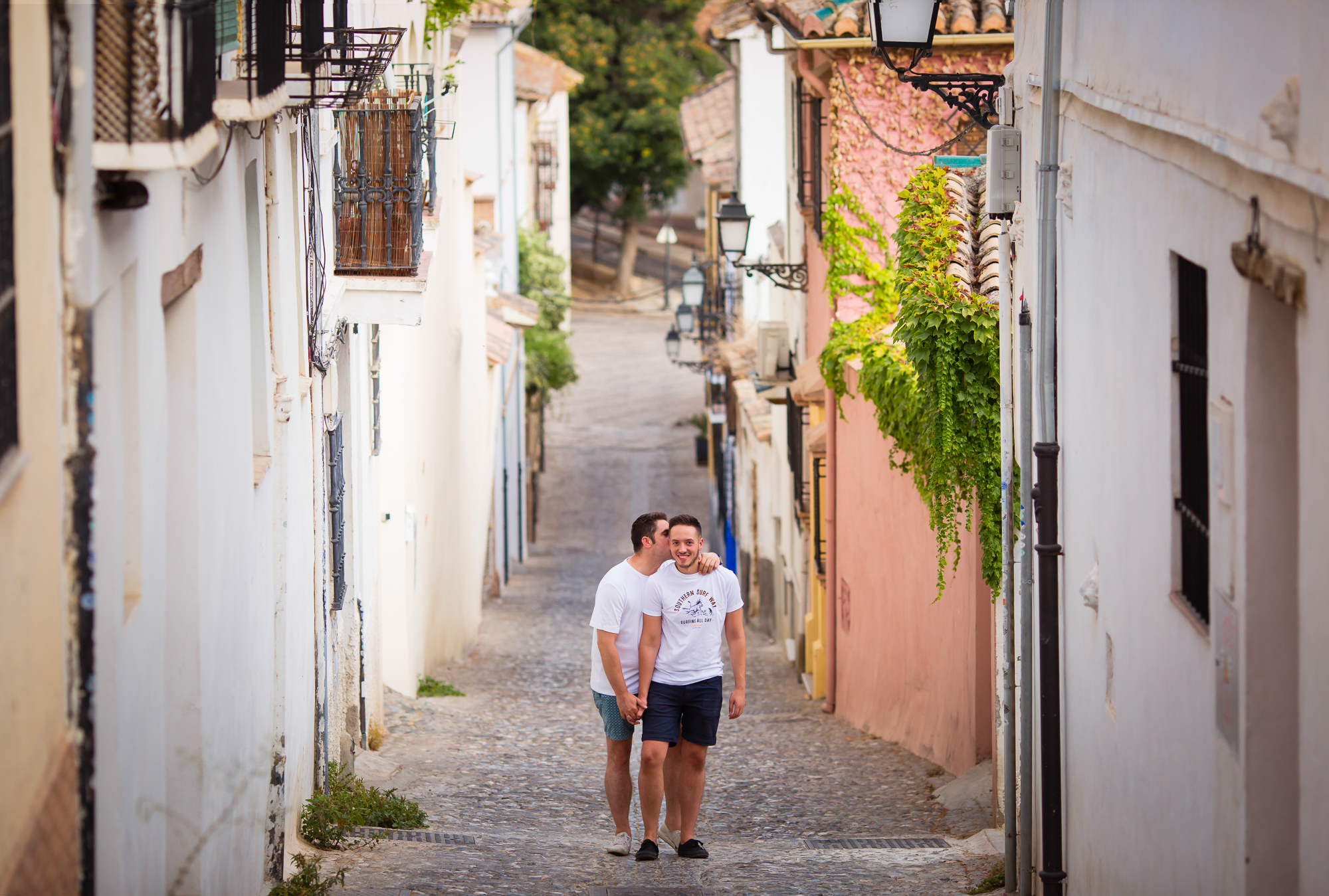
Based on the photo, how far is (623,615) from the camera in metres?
7.26

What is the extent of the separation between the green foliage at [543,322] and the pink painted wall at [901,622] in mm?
18911

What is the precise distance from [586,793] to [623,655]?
2895 mm

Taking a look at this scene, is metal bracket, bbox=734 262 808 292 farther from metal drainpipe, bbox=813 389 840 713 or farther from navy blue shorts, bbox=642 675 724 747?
navy blue shorts, bbox=642 675 724 747

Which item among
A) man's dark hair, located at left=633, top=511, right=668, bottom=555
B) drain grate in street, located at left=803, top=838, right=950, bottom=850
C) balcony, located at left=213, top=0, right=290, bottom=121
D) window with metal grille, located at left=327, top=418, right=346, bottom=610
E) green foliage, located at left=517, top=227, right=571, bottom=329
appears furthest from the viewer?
green foliage, located at left=517, top=227, right=571, bottom=329

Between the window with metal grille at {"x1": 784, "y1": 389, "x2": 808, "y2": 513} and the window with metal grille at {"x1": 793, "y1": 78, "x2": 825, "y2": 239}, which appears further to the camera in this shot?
the window with metal grille at {"x1": 784, "y1": 389, "x2": 808, "y2": 513}

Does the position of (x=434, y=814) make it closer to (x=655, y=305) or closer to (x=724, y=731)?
(x=724, y=731)

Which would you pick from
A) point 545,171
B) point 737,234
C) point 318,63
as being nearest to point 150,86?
point 318,63

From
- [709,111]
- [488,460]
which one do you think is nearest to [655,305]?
[709,111]

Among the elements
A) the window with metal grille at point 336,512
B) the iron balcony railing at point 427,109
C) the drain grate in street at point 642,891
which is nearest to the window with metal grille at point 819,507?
the iron balcony railing at point 427,109

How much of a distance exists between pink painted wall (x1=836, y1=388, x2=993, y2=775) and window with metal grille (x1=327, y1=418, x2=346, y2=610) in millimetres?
3951

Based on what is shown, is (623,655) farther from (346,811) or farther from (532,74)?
(532,74)

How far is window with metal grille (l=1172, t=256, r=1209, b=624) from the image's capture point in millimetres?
4547

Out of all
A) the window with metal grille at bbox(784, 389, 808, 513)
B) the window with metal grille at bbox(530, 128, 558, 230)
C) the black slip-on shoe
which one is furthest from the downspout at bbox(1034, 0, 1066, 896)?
the window with metal grille at bbox(530, 128, 558, 230)

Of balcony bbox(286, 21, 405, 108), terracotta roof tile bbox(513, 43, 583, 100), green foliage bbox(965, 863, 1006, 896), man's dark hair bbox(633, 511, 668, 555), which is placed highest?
terracotta roof tile bbox(513, 43, 583, 100)
